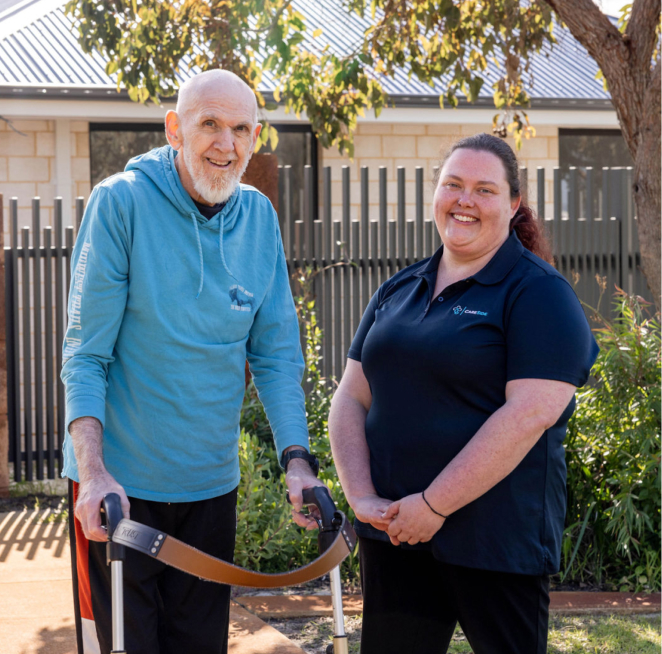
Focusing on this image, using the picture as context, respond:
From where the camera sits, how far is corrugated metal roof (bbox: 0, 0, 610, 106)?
9.34 metres

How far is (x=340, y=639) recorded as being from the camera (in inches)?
93.4

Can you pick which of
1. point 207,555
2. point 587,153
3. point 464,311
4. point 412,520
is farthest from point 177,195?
point 587,153

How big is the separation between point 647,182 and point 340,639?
430 centimetres

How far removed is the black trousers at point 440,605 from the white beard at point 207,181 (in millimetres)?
1119

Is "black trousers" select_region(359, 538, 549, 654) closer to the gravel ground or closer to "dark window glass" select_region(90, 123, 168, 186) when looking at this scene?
the gravel ground

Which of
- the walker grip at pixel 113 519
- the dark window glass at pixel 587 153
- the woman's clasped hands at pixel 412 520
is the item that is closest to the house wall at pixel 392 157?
the dark window glass at pixel 587 153

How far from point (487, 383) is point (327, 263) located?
5.16 meters

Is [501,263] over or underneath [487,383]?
over

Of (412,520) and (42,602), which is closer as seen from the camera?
(412,520)

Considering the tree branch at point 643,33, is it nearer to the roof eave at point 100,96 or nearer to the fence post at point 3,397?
the roof eave at point 100,96

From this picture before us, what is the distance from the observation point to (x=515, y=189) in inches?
109

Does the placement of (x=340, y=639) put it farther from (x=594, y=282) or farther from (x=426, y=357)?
(x=594, y=282)

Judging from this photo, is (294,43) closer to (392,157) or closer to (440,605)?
(392,157)

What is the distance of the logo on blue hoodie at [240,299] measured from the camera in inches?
103
